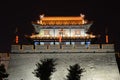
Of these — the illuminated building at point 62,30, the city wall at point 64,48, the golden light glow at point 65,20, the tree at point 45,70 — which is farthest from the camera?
the golden light glow at point 65,20

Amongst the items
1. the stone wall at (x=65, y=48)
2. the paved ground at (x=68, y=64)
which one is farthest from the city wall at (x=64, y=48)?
the paved ground at (x=68, y=64)

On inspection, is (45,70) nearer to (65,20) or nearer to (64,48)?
(64,48)

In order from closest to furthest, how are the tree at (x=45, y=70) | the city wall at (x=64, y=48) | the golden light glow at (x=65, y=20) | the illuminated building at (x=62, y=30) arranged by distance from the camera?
the tree at (x=45, y=70), the city wall at (x=64, y=48), the illuminated building at (x=62, y=30), the golden light glow at (x=65, y=20)

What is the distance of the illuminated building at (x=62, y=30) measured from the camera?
4103 cm

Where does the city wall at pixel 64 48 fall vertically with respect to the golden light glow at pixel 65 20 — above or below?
below

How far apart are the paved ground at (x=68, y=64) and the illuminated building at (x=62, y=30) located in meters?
3.64

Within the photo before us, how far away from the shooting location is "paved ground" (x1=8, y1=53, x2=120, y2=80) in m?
36.8

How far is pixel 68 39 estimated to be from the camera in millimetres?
41031

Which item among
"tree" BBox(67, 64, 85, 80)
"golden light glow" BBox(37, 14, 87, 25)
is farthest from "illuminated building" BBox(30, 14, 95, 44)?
"tree" BBox(67, 64, 85, 80)

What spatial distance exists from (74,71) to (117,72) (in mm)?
4595

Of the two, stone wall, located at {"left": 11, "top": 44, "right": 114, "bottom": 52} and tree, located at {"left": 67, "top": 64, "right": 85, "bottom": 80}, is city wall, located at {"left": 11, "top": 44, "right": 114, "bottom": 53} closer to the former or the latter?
stone wall, located at {"left": 11, "top": 44, "right": 114, "bottom": 52}

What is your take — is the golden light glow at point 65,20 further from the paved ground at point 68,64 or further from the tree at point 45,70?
the tree at point 45,70

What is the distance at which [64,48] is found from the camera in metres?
37.6

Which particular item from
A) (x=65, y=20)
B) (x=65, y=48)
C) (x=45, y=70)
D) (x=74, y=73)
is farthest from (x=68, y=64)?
(x=65, y=20)
